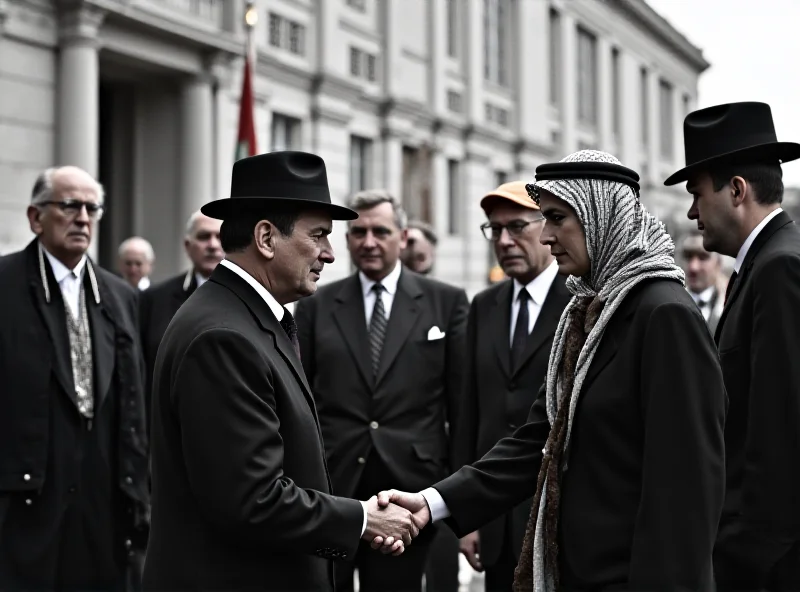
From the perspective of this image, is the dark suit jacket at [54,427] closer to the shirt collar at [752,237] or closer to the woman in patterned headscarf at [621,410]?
the woman in patterned headscarf at [621,410]

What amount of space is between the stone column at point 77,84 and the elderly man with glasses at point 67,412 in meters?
7.59

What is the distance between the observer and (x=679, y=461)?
9.27 ft

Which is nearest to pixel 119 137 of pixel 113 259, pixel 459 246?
pixel 113 259

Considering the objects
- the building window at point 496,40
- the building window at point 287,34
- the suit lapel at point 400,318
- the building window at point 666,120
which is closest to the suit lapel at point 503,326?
the suit lapel at point 400,318

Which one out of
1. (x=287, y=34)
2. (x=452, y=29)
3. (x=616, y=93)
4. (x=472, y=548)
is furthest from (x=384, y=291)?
(x=616, y=93)

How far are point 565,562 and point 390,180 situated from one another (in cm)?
1827

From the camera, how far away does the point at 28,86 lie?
12344 mm

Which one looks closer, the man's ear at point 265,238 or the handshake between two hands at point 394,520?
the man's ear at point 265,238

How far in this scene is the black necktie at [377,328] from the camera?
5.55m

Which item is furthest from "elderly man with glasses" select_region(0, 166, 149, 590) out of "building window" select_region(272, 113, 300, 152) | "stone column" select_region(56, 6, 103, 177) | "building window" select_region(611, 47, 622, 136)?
"building window" select_region(611, 47, 622, 136)

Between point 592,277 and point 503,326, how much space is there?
1.94m

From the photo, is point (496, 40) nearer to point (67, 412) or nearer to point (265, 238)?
point (67, 412)

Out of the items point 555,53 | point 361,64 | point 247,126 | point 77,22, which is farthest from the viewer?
point 555,53

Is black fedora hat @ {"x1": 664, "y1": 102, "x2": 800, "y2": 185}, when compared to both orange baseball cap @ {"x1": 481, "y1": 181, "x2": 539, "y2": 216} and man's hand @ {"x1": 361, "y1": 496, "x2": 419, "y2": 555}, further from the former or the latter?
man's hand @ {"x1": 361, "y1": 496, "x2": 419, "y2": 555}
